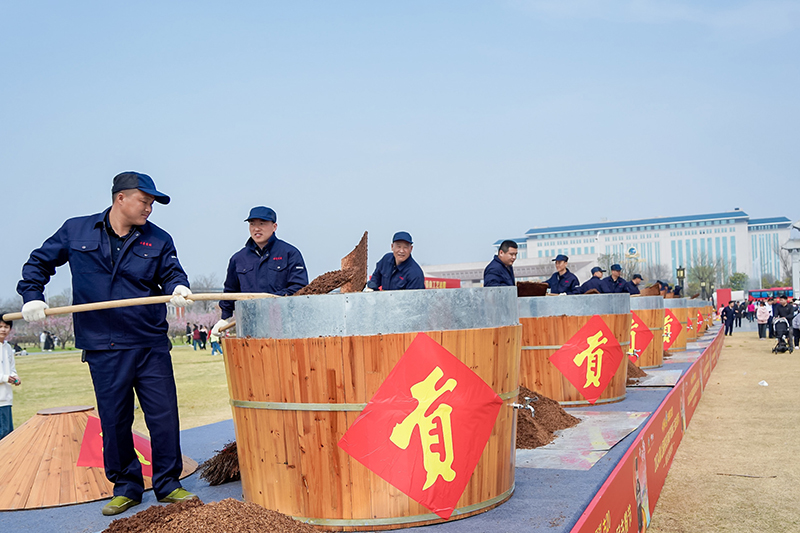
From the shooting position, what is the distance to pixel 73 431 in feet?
15.6

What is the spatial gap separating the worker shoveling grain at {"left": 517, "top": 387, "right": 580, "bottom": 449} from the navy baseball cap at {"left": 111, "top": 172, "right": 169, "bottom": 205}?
11.7 feet

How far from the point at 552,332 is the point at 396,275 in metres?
1.93

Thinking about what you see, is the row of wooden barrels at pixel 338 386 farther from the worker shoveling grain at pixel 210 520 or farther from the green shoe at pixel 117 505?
the green shoe at pixel 117 505

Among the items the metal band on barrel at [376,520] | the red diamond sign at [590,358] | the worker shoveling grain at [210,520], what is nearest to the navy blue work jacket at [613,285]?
the red diamond sign at [590,358]

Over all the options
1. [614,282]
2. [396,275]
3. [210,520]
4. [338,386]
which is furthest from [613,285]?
[210,520]

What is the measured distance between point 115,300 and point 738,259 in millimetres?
149620

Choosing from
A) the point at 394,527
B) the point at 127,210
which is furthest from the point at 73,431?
the point at 394,527

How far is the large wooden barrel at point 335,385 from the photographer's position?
3516 millimetres

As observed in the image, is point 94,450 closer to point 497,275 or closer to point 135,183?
point 135,183

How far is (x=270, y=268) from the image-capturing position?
201 inches

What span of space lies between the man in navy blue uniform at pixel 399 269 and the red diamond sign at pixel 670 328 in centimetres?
1193

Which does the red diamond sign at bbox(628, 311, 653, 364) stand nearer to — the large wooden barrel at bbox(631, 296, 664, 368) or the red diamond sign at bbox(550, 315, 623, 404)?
the large wooden barrel at bbox(631, 296, 664, 368)

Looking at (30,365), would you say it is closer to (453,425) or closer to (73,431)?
(73,431)

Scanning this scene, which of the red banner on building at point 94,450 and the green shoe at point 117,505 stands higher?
the red banner on building at point 94,450
